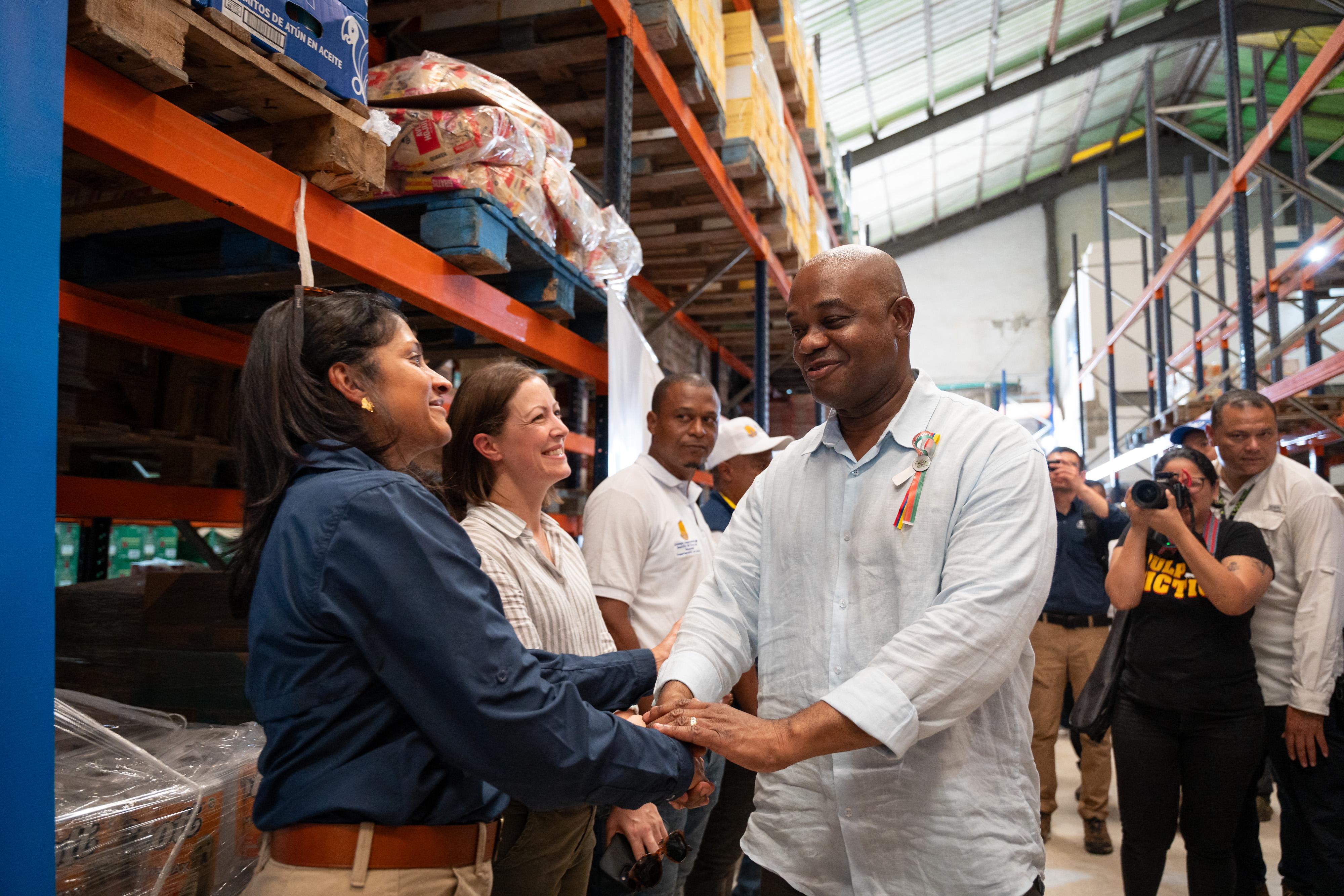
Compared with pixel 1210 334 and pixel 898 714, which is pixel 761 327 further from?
pixel 1210 334

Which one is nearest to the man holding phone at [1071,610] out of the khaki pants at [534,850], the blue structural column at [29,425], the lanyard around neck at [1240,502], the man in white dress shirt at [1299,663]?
the lanyard around neck at [1240,502]

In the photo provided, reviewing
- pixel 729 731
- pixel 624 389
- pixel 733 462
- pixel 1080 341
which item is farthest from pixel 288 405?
pixel 1080 341

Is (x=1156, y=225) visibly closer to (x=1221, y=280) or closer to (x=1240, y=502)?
(x=1221, y=280)

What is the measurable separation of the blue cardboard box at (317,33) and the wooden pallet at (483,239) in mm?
609

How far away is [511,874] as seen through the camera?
2057 mm

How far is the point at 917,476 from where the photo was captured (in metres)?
1.69

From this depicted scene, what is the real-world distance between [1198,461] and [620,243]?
2.53 m

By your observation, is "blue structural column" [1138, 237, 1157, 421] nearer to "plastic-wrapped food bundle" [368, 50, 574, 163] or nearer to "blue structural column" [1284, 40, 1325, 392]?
"blue structural column" [1284, 40, 1325, 392]

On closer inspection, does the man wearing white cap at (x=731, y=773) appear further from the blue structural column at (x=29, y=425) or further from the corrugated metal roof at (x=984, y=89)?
the corrugated metal roof at (x=984, y=89)

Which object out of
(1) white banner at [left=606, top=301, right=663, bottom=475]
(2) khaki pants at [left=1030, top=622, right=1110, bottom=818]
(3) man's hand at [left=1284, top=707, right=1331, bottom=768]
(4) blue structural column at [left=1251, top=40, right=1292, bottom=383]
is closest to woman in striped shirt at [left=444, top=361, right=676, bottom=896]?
(1) white banner at [left=606, top=301, right=663, bottom=475]

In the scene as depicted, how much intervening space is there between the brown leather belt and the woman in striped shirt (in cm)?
53

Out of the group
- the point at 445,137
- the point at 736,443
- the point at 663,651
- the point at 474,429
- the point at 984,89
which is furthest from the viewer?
the point at 984,89

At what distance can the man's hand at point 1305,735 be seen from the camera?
3.17m

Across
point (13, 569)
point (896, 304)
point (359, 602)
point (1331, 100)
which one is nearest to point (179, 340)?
point (13, 569)
